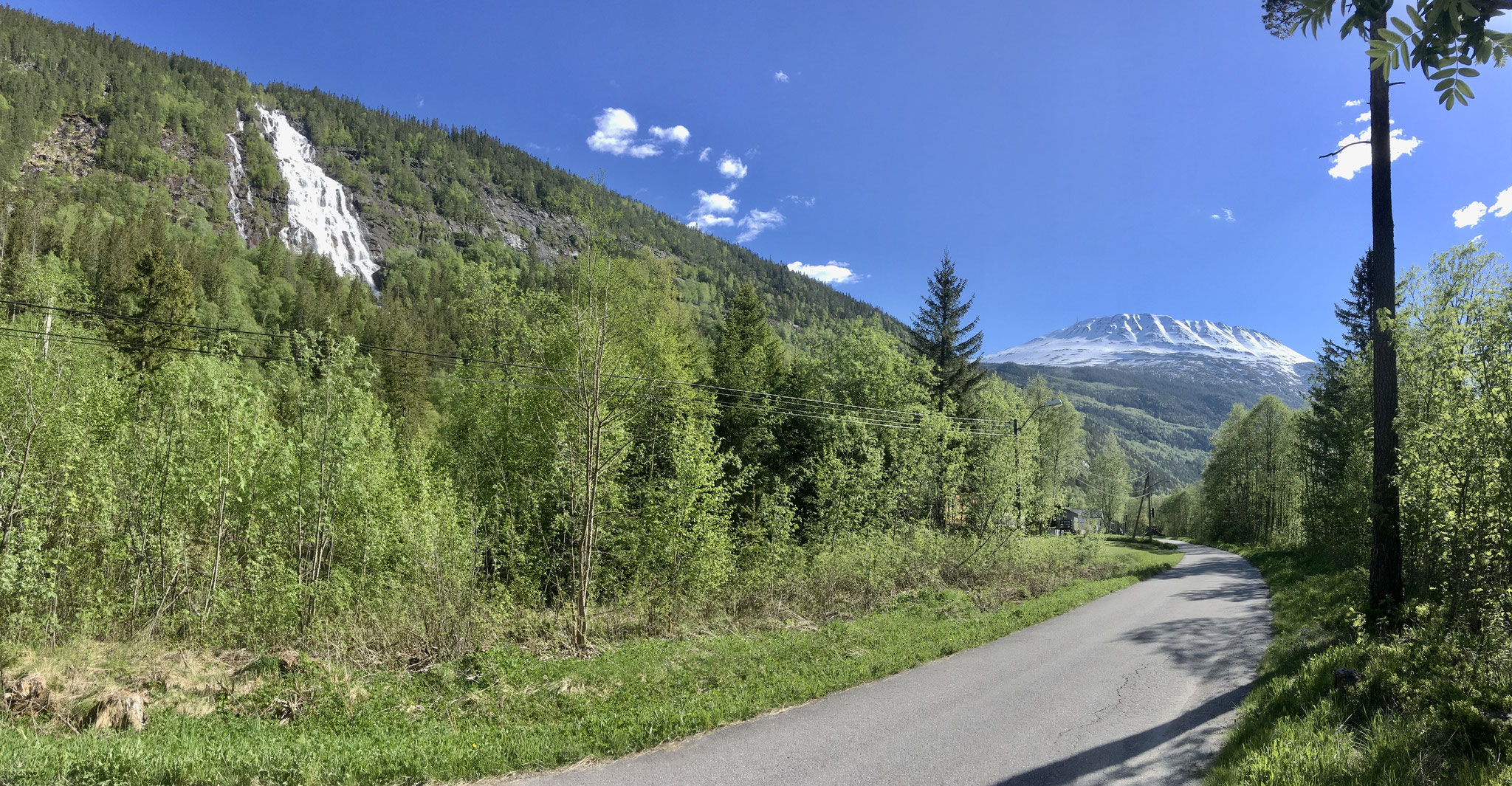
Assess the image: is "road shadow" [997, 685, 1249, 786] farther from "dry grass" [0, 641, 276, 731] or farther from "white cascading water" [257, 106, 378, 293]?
"white cascading water" [257, 106, 378, 293]

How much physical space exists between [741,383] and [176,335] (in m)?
30.4

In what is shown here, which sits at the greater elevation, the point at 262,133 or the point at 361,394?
the point at 262,133

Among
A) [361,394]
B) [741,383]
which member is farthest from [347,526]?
[741,383]

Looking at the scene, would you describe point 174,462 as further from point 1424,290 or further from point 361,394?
point 1424,290

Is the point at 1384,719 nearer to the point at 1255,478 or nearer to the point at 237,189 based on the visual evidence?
the point at 1255,478

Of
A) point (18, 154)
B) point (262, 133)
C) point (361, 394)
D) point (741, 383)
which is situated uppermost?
point (262, 133)

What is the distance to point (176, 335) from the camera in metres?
33.7

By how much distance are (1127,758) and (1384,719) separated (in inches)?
91.5

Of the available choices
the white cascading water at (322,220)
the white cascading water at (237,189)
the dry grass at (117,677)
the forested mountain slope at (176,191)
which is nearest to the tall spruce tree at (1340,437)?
the dry grass at (117,677)

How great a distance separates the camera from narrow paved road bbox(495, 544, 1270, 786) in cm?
642

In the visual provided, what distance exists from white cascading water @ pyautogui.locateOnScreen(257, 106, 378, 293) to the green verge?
6192 inches

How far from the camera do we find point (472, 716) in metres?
7.80

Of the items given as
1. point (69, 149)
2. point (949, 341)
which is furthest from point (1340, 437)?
point (69, 149)

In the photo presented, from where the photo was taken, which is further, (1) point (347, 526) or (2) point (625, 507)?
(2) point (625, 507)
